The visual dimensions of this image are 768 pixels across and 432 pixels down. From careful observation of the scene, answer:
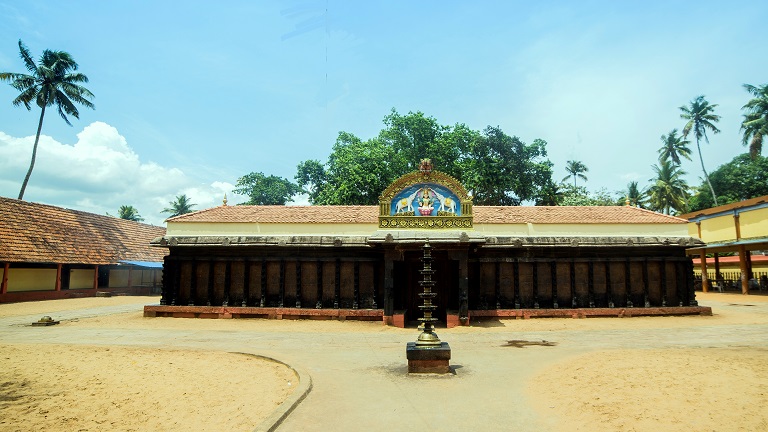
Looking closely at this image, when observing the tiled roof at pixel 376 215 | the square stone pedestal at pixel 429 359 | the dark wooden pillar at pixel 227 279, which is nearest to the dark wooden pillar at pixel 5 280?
the tiled roof at pixel 376 215

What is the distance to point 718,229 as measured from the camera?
1151 inches

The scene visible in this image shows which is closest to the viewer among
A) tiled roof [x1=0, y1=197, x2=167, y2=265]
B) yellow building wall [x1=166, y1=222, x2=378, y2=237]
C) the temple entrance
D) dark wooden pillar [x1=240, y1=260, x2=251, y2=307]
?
the temple entrance

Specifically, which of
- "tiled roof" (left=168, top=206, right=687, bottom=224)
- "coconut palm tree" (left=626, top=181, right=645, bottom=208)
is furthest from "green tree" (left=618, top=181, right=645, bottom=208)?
"tiled roof" (left=168, top=206, right=687, bottom=224)

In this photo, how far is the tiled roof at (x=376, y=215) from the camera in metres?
19.2

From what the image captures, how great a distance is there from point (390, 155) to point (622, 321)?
2520 cm

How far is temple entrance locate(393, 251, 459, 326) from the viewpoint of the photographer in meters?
18.0

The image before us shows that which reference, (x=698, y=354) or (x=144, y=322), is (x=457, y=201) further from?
(x=144, y=322)

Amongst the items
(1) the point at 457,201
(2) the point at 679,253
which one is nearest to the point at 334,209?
(1) the point at 457,201

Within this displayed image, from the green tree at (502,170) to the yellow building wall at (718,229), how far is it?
12.7 m

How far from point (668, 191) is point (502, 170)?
79.0 feet

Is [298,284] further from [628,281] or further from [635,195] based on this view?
[635,195]

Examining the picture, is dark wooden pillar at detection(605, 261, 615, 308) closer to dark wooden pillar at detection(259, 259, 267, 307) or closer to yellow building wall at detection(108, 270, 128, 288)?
dark wooden pillar at detection(259, 259, 267, 307)

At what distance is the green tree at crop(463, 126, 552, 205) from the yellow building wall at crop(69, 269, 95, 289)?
30.0 meters

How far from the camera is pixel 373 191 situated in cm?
3500
